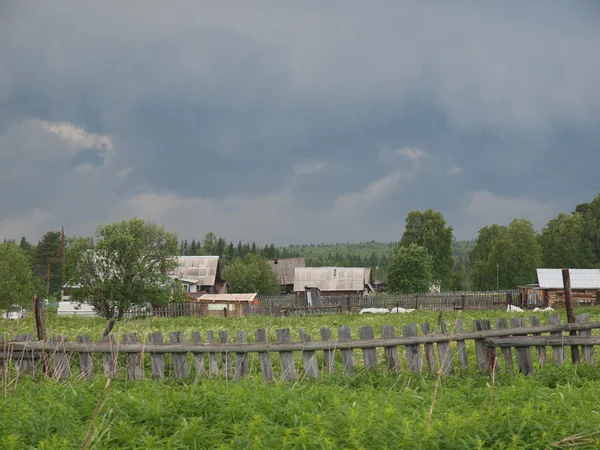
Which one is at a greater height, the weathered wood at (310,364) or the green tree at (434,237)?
the green tree at (434,237)

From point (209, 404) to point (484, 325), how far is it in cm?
544

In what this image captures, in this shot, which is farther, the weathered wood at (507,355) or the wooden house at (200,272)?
the wooden house at (200,272)

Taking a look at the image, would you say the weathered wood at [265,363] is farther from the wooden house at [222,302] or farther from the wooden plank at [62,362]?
the wooden house at [222,302]

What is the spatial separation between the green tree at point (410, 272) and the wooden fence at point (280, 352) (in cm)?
4928

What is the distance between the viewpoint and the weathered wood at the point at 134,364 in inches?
351

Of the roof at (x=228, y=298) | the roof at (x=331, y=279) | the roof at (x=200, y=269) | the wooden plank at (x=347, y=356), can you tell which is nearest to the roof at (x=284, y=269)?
the roof at (x=331, y=279)

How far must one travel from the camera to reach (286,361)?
8.83 metres

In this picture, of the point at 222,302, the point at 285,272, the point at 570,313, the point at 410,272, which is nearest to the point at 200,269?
the point at 222,302

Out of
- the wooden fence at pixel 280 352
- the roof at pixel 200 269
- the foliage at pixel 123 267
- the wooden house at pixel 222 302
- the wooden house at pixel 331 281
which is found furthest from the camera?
the wooden house at pixel 331 281

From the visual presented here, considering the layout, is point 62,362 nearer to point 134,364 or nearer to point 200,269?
point 134,364

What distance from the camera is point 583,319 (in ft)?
33.7

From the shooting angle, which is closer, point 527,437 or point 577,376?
point 527,437

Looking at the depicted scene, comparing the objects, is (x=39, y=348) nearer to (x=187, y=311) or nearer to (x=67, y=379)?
(x=67, y=379)

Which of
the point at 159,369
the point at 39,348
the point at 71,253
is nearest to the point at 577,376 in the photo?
the point at 159,369
